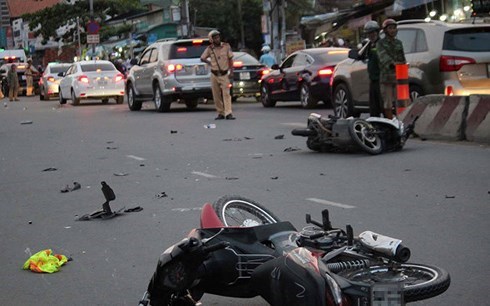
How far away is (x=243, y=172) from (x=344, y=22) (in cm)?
2525

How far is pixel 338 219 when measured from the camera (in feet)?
26.8

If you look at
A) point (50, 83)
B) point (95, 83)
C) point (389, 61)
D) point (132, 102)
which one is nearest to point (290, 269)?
point (389, 61)

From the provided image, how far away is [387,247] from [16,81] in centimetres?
3883

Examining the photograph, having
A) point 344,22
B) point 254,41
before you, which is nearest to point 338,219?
point 344,22

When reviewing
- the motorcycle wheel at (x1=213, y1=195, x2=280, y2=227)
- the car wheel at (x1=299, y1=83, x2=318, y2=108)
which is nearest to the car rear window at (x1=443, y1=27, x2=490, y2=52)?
the car wheel at (x1=299, y1=83, x2=318, y2=108)

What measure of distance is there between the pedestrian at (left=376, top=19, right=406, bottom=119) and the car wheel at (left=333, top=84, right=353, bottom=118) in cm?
283

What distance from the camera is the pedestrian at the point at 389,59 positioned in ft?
50.7

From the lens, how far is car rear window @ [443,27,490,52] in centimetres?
1579

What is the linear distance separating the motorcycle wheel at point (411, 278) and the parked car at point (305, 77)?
18.5 metres

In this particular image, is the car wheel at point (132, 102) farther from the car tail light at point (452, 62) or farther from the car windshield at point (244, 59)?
the car tail light at point (452, 62)

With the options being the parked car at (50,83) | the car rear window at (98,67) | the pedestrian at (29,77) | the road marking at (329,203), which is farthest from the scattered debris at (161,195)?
the pedestrian at (29,77)

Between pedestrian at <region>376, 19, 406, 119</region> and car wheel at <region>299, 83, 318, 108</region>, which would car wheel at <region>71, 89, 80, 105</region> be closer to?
car wheel at <region>299, 83, 318, 108</region>

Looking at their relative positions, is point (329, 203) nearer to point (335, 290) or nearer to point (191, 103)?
point (335, 290)

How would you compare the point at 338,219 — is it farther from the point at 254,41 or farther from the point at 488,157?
the point at 254,41
